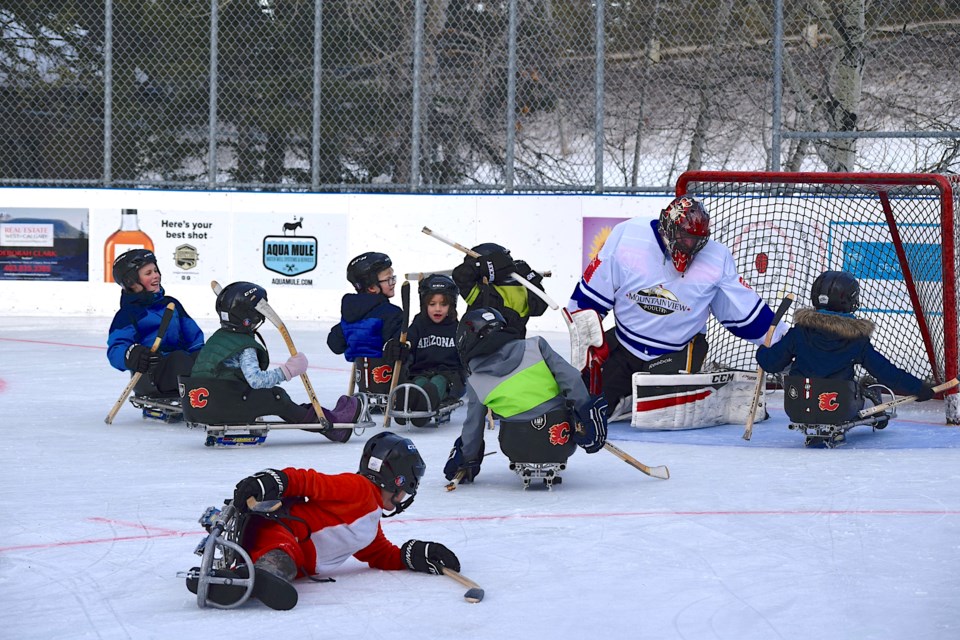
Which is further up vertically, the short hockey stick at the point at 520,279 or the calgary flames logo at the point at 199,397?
the short hockey stick at the point at 520,279

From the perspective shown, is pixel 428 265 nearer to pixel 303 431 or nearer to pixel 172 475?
pixel 303 431

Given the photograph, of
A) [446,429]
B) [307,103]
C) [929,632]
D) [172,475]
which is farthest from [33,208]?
[929,632]

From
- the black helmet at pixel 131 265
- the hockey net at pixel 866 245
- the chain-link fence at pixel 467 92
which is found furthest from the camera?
the chain-link fence at pixel 467 92

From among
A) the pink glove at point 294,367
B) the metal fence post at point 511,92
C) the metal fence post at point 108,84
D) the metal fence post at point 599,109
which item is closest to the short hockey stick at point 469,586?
the pink glove at point 294,367

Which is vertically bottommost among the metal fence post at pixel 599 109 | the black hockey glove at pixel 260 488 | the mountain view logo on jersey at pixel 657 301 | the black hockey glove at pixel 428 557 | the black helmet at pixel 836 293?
the black hockey glove at pixel 428 557

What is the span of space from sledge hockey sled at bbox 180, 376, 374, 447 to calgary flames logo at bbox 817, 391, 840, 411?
9.06ft

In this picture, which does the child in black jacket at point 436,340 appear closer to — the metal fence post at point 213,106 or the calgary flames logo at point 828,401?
the calgary flames logo at point 828,401

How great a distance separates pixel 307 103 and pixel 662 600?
435 inches

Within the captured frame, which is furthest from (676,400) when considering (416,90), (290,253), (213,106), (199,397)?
(213,106)

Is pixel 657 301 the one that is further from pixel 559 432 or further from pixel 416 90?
pixel 416 90

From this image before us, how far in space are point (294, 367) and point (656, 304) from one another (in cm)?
222

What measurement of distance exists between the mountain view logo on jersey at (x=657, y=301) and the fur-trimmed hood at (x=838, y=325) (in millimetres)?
989

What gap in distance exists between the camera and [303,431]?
7.50 metres

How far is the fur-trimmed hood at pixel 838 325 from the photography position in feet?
22.5
